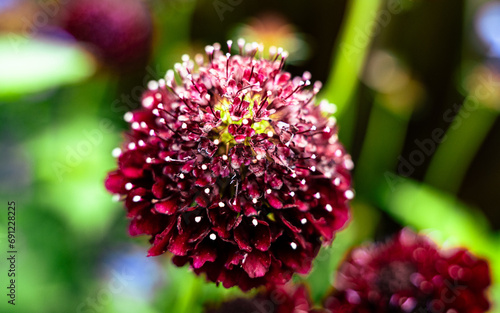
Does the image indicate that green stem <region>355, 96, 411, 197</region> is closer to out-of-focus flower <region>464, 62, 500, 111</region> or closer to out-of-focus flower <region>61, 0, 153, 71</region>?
out-of-focus flower <region>464, 62, 500, 111</region>

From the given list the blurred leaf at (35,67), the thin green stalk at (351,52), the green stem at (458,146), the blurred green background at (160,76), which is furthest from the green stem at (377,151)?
the blurred leaf at (35,67)

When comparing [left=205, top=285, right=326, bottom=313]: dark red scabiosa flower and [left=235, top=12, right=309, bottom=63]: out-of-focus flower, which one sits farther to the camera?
[left=235, top=12, right=309, bottom=63]: out-of-focus flower

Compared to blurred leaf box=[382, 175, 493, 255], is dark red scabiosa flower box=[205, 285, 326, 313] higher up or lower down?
higher up

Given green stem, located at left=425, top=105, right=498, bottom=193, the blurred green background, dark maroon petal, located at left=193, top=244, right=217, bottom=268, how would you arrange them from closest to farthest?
dark maroon petal, located at left=193, top=244, right=217, bottom=268
the blurred green background
green stem, located at left=425, top=105, right=498, bottom=193

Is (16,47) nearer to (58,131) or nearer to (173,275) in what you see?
(58,131)

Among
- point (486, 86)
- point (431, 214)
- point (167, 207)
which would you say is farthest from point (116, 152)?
point (486, 86)

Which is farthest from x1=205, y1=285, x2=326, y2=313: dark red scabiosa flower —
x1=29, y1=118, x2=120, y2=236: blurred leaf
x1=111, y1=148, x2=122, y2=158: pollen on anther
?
x1=29, y1=118, x2=120, y2=236: blurred leaf
